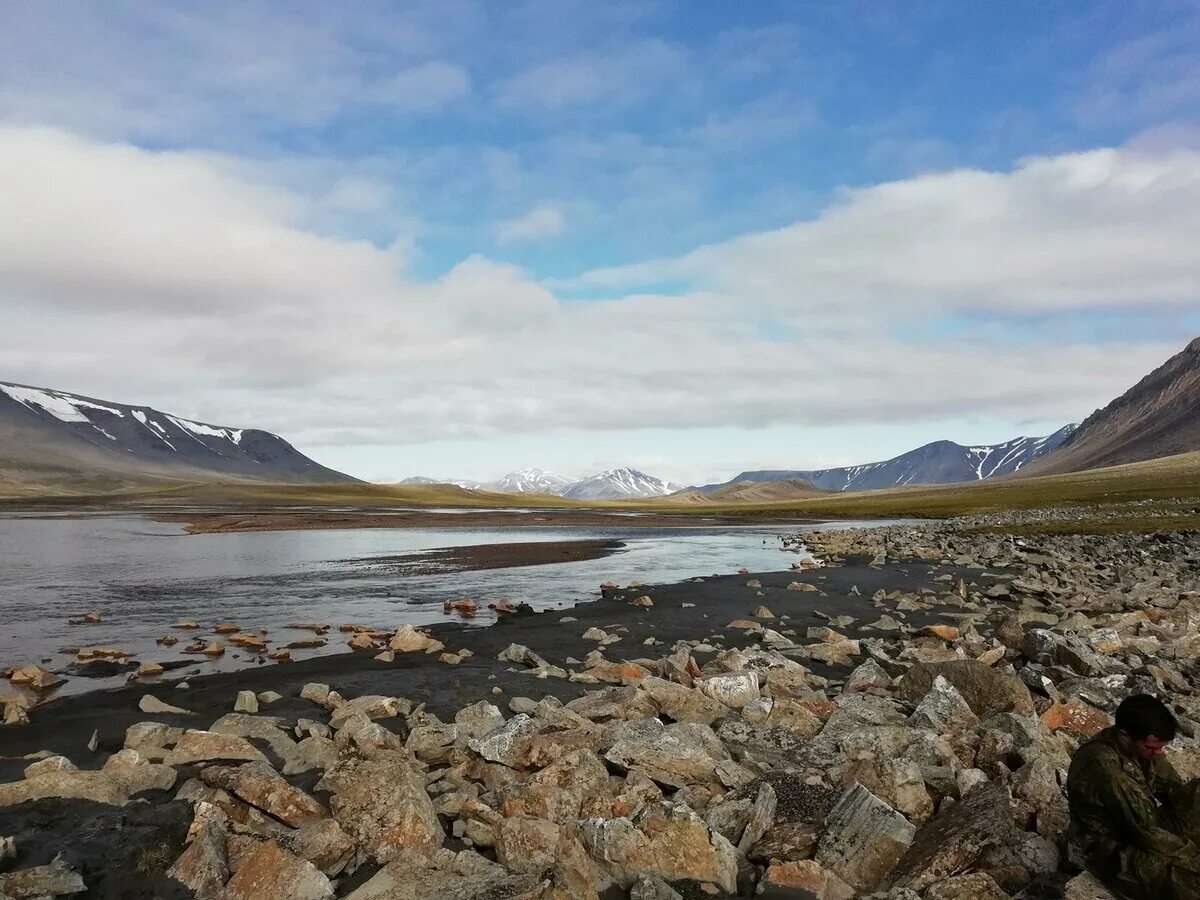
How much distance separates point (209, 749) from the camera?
12.1 metres

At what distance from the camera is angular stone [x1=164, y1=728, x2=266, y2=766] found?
12.0m

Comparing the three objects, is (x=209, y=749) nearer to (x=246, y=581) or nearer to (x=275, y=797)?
(x=275, y=797)

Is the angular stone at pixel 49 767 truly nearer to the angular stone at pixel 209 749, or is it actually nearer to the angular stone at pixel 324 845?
the angular stone at pixel 209 749

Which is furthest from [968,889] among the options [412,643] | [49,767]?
[412,643]

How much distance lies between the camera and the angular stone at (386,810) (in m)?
9.26

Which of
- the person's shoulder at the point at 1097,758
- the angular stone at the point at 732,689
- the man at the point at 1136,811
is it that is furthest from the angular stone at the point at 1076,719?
the angular stone at the point at 732,689

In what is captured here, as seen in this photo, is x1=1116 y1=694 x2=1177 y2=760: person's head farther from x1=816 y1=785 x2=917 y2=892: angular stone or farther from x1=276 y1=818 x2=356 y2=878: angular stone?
x1=276 y1=818 x2=356 y2=878: angular stone

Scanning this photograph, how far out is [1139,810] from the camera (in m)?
7.54

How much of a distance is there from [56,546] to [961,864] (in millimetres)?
74363

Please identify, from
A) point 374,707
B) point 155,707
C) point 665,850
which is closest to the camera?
point 665,850

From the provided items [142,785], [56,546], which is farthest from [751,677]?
[56,546]

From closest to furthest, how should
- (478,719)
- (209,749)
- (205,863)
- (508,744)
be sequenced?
(205,863) < (508,744) < (209,749) < (478,719)

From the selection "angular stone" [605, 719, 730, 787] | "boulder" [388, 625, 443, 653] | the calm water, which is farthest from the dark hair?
the calm water

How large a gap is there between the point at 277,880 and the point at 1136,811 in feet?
30.5
